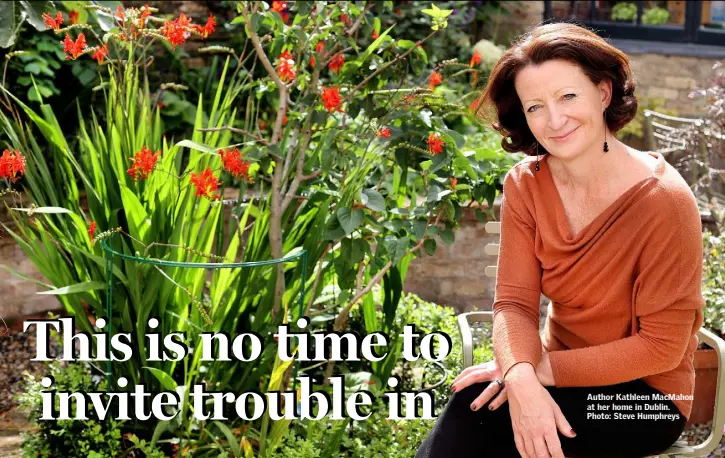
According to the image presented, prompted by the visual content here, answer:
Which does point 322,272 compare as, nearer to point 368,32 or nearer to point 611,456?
point 368,32

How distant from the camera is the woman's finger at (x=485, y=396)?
2.08 metres

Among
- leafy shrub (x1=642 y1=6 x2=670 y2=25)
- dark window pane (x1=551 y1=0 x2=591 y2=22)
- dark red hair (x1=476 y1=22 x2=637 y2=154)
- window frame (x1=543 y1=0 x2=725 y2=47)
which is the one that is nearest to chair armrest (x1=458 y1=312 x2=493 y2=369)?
dark red hair (x1=476 y1=22 x2=637 y2=154)

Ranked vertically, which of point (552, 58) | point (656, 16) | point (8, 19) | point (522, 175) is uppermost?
point (656, 16)

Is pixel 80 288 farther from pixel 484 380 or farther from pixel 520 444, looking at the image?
pixel 520 444

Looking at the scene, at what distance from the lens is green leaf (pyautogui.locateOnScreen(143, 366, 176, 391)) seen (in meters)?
2.57

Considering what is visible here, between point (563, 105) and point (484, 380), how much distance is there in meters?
0.61

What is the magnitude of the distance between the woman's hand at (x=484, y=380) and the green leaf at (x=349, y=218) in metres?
0.57

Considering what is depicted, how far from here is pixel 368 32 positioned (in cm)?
298

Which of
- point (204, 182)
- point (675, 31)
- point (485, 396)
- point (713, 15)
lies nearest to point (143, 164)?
point (204, 182)

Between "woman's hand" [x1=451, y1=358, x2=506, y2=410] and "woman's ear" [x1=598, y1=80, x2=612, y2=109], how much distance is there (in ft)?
2.03

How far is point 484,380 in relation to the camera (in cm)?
216

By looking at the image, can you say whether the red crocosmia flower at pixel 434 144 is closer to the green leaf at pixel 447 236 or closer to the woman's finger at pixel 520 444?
the green leaf at pixel 447 236

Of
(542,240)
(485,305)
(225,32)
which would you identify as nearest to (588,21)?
(225,32)

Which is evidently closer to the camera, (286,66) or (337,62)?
(286,66)
